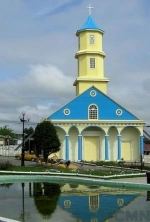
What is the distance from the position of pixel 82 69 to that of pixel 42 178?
1092 inches

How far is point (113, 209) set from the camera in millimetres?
13625

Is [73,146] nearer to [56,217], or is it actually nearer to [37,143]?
[37,143]

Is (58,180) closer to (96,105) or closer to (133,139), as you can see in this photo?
(96,105)

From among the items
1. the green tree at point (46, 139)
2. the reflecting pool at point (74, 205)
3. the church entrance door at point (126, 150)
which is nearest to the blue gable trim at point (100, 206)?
the reflecting pool at point (74, 205)

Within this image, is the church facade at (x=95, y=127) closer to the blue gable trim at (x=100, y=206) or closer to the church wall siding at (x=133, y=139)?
the church wall siding at (x=133, y=139)

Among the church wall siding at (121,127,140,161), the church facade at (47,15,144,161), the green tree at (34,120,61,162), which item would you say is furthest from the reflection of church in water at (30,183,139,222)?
the church wall siding at (121,127,140,161)

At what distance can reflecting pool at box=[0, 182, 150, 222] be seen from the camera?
12.1 meters

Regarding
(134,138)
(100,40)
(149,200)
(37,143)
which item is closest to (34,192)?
(149,200)

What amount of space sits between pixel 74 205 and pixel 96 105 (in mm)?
33755

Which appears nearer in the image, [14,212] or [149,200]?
[14,212]

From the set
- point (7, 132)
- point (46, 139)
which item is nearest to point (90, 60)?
point (46, 139)

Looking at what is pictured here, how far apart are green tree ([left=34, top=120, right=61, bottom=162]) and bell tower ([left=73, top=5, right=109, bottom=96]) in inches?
579

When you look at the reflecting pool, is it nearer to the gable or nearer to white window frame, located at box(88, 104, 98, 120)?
the gable

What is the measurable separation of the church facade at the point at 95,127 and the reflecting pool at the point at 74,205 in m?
27.5
